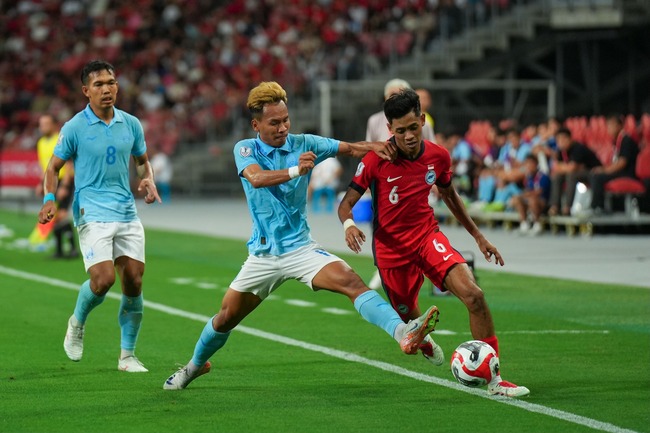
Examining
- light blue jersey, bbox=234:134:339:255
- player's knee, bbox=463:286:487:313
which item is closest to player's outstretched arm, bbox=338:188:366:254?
light blue jersey, bbox=234:134:339:255

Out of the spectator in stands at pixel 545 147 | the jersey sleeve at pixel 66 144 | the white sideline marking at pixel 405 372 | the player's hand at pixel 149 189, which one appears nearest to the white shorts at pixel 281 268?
the white sideline marking at pixel 405 372

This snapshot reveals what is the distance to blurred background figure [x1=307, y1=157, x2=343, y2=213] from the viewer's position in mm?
33875

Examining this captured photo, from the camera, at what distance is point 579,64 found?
36969 mm

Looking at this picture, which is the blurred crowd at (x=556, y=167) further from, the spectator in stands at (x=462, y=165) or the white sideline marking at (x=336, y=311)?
the white sideline marking at (x=336, y=311)

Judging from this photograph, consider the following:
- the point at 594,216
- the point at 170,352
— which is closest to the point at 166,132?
the point at 594,216

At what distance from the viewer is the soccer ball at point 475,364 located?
8062 millimetres

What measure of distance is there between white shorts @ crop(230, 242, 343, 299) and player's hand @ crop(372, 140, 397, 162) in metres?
0.73

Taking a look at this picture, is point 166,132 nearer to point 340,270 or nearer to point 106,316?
point 106,316

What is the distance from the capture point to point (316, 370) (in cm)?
970

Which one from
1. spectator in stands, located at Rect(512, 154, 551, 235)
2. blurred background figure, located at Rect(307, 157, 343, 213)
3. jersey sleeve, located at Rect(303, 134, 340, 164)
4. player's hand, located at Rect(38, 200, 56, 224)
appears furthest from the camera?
blurred background figure, located at Rect(307, 157, 343, 213)

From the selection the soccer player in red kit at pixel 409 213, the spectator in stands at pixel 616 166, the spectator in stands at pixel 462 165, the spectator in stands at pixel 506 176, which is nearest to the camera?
the soccer player in red kit at pixel 409 213

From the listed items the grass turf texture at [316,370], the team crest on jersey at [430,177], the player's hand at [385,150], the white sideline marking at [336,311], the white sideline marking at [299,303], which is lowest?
the white sideline marking at [299,303]

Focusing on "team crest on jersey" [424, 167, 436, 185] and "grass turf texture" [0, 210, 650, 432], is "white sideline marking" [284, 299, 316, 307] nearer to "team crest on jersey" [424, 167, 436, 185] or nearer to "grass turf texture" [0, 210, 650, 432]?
"grass turf texture" [0, 210, 650, 432]

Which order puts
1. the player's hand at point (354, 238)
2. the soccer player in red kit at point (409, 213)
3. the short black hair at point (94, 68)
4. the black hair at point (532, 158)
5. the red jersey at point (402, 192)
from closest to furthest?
1. the player's hand at point (354, 238)
2. the soccer player in red kit at point (409, 213)
3. the red jersey at point (402, 192)
4. the short black hair at point (94, 68)
5. the black hair at point (532, 158)
